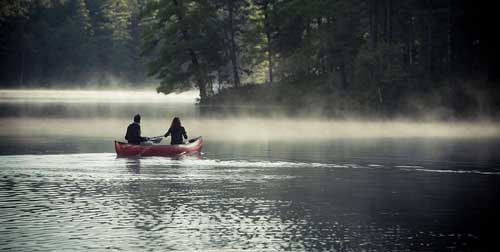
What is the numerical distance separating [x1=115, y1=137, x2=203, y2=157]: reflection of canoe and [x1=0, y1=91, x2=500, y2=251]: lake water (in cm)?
33

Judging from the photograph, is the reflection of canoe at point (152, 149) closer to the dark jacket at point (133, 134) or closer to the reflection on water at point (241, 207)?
the dark jacket at point (133, 134)

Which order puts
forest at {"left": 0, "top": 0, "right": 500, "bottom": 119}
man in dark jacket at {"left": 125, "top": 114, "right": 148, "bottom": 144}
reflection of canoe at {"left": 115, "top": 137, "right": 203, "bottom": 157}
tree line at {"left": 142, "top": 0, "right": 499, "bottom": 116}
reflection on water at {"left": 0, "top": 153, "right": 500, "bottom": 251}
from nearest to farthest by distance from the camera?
reflection on water at {"left": 0, "top": 153, "right": 500, "bottom": 251}
reflection of canoe at {"left": 115, "top": 137, "right": 203, "bottom": 157}
man in dark jacket at {"left": 125, "top": 114, "right": 148, "bottom": 144}
forest at {"left": 0, "top": 0, "right": 500, "bottom": 119}
tree line at {"left": 142, "top": 0, "right": 499, "bottom": 116}

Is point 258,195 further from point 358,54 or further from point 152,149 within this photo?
point 358,54

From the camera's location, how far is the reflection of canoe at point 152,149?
126 ft

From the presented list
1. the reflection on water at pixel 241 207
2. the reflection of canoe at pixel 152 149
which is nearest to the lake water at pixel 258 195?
the reflection on water at pixel 241 207

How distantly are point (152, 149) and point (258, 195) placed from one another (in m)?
12.6

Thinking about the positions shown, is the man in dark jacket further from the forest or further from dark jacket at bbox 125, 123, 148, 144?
the forest

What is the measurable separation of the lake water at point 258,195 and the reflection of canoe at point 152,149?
329 mm

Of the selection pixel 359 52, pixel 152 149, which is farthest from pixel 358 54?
pixel 152 149

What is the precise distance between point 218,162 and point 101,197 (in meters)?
11.5

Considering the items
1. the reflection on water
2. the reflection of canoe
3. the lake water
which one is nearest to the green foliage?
the lake water

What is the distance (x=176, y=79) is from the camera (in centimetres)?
9394

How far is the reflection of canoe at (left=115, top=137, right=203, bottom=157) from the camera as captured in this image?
126 feet

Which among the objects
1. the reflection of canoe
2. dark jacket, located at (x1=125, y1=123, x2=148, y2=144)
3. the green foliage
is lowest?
the reflection of canoe
